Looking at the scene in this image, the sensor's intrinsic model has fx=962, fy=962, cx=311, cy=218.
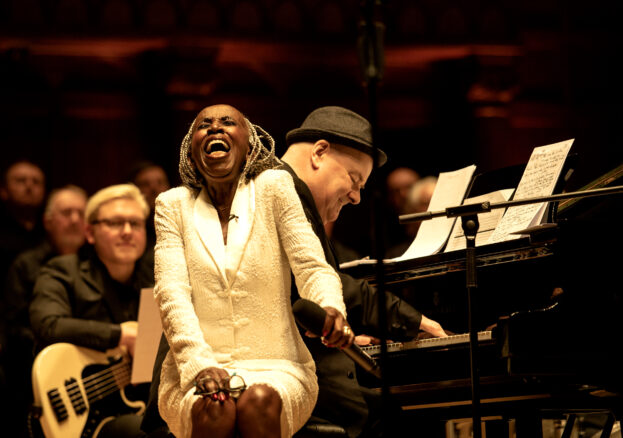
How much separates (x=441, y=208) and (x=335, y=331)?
1196mm

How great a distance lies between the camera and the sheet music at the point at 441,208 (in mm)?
3582

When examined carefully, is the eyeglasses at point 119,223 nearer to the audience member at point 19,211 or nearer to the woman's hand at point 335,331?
the audience member at point 19,211

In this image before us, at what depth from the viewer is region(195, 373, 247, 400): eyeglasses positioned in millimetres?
2496

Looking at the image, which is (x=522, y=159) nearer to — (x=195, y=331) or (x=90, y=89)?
(x=90, y=89)

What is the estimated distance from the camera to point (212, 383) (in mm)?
2500

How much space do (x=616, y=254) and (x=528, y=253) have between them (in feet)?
1.11

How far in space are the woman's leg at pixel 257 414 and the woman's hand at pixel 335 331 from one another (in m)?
0.22

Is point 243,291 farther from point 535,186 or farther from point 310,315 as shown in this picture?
point 535,186

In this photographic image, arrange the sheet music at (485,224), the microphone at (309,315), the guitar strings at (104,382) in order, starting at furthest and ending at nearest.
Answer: the guitar strings at (104,382) → the sheet music at (485,224) → the microphone at (309,315)

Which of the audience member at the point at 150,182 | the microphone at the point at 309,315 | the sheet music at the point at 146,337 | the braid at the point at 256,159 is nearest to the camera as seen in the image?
the microphone at the point at 309,315

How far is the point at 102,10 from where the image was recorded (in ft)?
20.0

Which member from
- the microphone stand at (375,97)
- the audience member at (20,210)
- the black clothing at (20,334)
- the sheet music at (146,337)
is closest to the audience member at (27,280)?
the black clothing at (20,334)

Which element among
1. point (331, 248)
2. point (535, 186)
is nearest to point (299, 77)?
point (331, 248)

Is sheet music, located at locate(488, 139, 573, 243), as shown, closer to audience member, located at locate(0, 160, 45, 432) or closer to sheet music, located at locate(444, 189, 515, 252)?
sheet music, located at locate(444, 189, 515, 252)
